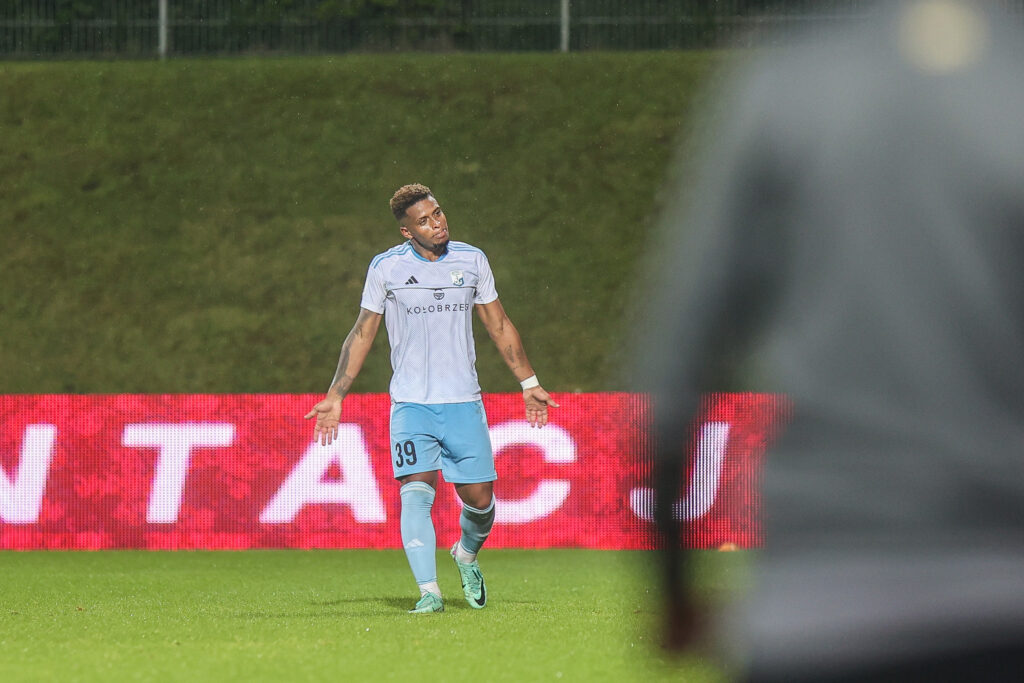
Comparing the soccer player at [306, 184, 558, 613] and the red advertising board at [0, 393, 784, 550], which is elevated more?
the soccer player at [306, 184, 558, 613]

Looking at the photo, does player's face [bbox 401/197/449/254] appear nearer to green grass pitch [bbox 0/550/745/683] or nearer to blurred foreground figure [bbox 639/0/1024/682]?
green grass pitch [bbox 0/550/745/683]

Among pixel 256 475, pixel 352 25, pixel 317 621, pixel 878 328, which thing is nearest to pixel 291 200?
pixel 352 25

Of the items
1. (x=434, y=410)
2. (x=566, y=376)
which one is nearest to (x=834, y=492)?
(x=434, y=410)

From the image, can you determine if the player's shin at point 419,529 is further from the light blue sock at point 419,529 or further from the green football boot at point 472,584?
the green football boot at point 472,584

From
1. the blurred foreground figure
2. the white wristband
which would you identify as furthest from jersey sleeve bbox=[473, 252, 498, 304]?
the blurred foreground figure

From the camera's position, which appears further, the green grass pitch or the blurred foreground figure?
the green grass pitch

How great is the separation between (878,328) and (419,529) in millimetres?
5425

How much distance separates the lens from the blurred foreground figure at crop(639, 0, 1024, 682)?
1589mm

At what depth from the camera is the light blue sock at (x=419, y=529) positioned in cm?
689

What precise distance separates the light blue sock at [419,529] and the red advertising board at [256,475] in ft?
15.0

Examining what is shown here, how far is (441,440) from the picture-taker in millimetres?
7031

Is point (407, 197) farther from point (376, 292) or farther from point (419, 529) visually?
point (419, 529)

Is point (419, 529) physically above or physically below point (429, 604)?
above

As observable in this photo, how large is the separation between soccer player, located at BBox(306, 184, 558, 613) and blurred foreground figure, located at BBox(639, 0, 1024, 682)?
5283 millimetres
